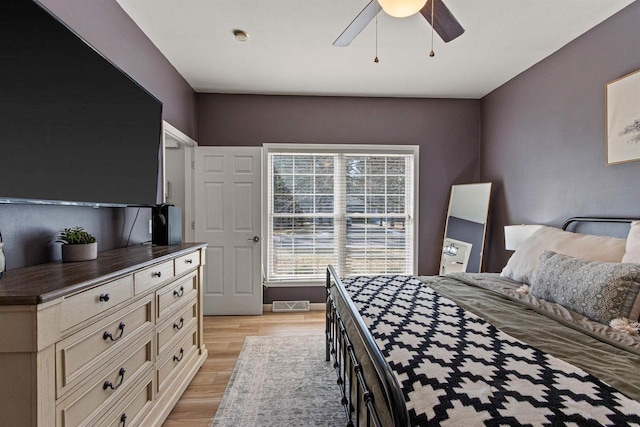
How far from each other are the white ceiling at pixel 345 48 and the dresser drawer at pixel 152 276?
182cm

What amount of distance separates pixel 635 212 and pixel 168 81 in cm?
394

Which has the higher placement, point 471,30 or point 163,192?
point 471,30

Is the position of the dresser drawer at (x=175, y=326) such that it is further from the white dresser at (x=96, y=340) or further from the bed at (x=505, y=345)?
the bed at (x=505, y=345)

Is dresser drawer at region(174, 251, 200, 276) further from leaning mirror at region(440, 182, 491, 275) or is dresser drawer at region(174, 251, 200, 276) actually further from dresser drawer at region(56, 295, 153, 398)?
leaning mirror at region(440, 182, 491, 275)

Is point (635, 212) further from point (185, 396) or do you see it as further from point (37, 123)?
point (37, 123)

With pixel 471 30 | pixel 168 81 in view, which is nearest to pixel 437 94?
pixel 471 30

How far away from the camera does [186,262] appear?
2168 millimetres

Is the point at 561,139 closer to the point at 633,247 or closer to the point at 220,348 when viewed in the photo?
the point at 633,247

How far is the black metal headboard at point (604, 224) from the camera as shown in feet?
7.08

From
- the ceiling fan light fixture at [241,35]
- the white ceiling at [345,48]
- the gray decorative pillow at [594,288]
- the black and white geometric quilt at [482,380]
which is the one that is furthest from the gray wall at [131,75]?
the gray decorative pillow at [594,288]

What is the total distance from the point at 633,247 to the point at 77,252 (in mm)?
3020

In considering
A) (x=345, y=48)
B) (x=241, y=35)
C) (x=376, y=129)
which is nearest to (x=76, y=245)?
(x=241, y=35)

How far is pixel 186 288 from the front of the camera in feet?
7.23

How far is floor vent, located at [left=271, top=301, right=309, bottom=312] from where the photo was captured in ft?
12.5
